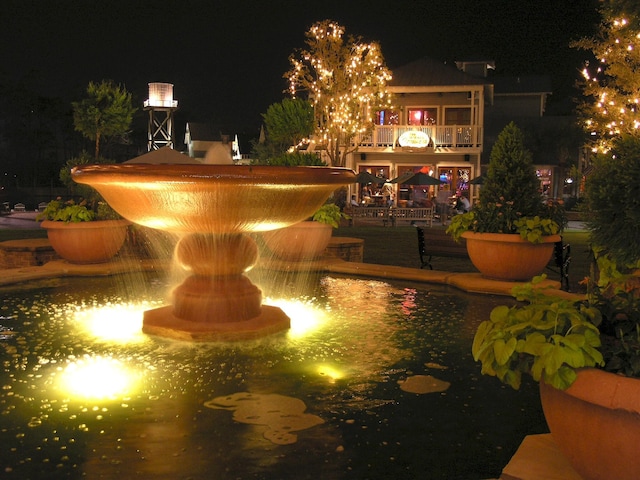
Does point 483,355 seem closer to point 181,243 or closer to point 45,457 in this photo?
point 45,457

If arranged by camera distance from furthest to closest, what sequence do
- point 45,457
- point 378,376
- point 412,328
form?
point 412,328 < point 378,376 < point 45,457

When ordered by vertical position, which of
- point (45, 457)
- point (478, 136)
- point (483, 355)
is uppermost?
point (478, 136)

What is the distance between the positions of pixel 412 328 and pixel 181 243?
2.54 m

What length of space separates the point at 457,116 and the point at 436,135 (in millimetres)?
2651

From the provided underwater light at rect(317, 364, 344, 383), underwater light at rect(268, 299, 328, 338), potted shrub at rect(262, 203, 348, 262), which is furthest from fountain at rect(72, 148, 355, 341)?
potted shrub at rect(262, 203, 348, 262)

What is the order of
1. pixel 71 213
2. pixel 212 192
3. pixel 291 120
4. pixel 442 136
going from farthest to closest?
pixel 442 136, pixel 291 120, pixel 71 213, pixel 212 192

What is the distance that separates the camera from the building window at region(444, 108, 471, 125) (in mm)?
36219

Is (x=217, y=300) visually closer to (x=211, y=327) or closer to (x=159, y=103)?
(x=211, y=327)

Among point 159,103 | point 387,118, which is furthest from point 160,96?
point 387,118

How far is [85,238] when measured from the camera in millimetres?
9781

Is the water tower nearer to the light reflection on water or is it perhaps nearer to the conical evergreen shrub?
the conical evergreen shrub

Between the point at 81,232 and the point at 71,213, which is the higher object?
the point at 71,213

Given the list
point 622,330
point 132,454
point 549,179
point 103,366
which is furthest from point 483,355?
point 549,179

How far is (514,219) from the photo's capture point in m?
8.84
